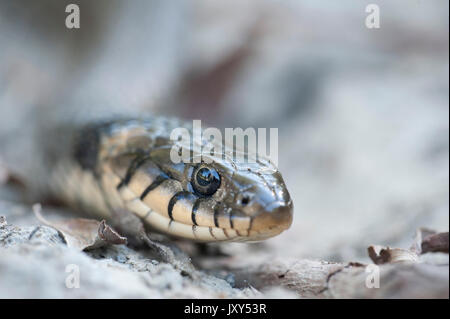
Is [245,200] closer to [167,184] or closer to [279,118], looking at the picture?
[167,184]

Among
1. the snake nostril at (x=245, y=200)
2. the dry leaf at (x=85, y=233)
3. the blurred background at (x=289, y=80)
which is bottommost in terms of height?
the dry leaf at (x=85, y=233)

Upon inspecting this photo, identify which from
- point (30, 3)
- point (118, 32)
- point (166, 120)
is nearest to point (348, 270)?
point (166, 120)

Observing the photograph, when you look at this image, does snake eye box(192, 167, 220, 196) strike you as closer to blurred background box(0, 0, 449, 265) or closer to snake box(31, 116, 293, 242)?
snake box(31, 116, 293, 242)

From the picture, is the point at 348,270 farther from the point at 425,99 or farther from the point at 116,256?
the point at 425,99

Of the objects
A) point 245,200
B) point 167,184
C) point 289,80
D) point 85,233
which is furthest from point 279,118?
point 85,233

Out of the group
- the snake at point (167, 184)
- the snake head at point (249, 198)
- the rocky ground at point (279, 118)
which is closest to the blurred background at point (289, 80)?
the rocky ground at point (279, 118)

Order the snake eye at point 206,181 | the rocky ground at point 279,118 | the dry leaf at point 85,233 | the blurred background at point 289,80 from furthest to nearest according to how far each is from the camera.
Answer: the blurred background at point 289,80
the snake eye at point 206,181
the dry leaf at point 85,233
the rocky ground at point 279,118

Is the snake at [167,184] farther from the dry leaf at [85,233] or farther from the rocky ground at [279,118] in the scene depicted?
the dry leaf at [85,233]
